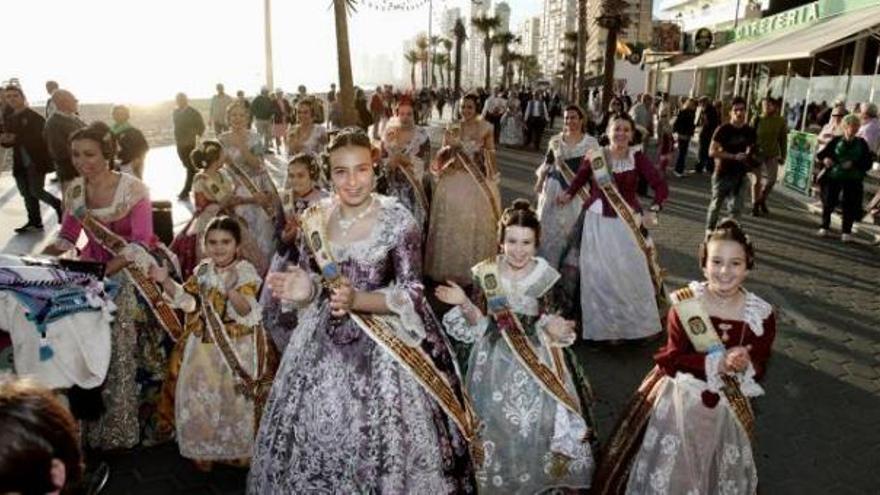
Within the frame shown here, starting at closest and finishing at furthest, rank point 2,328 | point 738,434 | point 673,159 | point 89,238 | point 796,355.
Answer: point 2,328 < point 738,434 < point 89,238 < point 796,355 < point 673,159

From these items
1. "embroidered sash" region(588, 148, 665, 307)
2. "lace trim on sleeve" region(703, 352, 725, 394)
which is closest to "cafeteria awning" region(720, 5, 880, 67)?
"embroidered sash" region(588, 148, 665, 307)

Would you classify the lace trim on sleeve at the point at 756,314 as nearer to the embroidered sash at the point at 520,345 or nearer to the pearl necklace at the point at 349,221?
the embroidered sash at the point at 520,345

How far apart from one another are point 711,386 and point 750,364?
0.20 meters

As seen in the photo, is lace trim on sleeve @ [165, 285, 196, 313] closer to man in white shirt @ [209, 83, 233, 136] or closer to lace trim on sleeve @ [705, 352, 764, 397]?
lace trim on sleeve @ [705, 352, 764, 397]

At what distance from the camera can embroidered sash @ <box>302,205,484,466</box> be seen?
9.36ft

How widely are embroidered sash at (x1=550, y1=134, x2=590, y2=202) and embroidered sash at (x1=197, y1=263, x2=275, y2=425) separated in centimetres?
370

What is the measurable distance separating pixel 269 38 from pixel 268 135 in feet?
9.54

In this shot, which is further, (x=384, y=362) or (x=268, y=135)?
(x=268, y=135)

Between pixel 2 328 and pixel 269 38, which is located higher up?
pixel 269 38

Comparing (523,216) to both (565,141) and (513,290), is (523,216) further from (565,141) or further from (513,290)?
(565,141)

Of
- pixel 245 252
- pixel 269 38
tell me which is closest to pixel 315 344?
pixel 245 252

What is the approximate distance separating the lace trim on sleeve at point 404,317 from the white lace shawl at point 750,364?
1.34 meters

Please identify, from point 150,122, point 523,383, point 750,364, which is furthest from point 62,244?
point 150,122

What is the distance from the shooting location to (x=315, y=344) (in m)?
2.96
